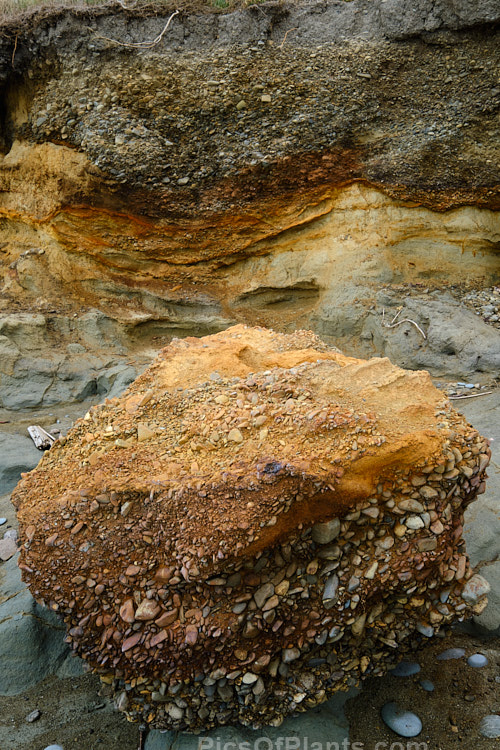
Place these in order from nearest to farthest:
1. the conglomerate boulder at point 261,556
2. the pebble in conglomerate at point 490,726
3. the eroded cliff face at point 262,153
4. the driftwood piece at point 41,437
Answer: the conglomerate boulder at point 261,556, the pebble in conglomerate at point 490,726, the driftwood piece at point 41,437, the eroded cliff face at point 262,153

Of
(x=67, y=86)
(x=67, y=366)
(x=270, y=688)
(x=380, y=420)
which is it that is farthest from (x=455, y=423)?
(x=67, y=86)

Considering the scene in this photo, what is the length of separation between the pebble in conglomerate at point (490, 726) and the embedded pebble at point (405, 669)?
1.01 ft

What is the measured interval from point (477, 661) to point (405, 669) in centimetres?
32

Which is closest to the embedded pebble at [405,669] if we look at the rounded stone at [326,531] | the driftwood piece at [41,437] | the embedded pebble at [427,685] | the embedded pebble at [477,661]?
the embedded pebble at [427,685]

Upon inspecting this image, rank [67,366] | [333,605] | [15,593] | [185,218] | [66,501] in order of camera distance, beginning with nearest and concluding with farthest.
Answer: [333,605] → [66,501] → [15,593] → [67,366] → [185,218]

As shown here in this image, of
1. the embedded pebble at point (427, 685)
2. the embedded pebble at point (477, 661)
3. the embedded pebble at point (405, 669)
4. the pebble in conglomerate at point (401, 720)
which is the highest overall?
the pebble in conglomerate at point (401, 720)

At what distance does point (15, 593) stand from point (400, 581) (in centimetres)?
195

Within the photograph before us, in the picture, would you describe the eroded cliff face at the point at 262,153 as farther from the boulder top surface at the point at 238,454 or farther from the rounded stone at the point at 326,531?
the rounded stone at the point at 326,531

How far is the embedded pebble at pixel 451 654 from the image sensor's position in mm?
2344

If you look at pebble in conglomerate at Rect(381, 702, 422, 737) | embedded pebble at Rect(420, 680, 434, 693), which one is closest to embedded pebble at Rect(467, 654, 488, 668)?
embedded pebble at Rect(420, 680, 434, 693)

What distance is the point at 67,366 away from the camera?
5.15 meters

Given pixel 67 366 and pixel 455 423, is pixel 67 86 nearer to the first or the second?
pixel 67 366

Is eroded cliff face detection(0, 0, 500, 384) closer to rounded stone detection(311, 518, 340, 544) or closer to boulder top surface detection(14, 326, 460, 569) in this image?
boulder top surface detection(14, 326, 460, 569)

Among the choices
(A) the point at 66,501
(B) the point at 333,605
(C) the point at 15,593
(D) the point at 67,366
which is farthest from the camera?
(D) the point at 67,366
